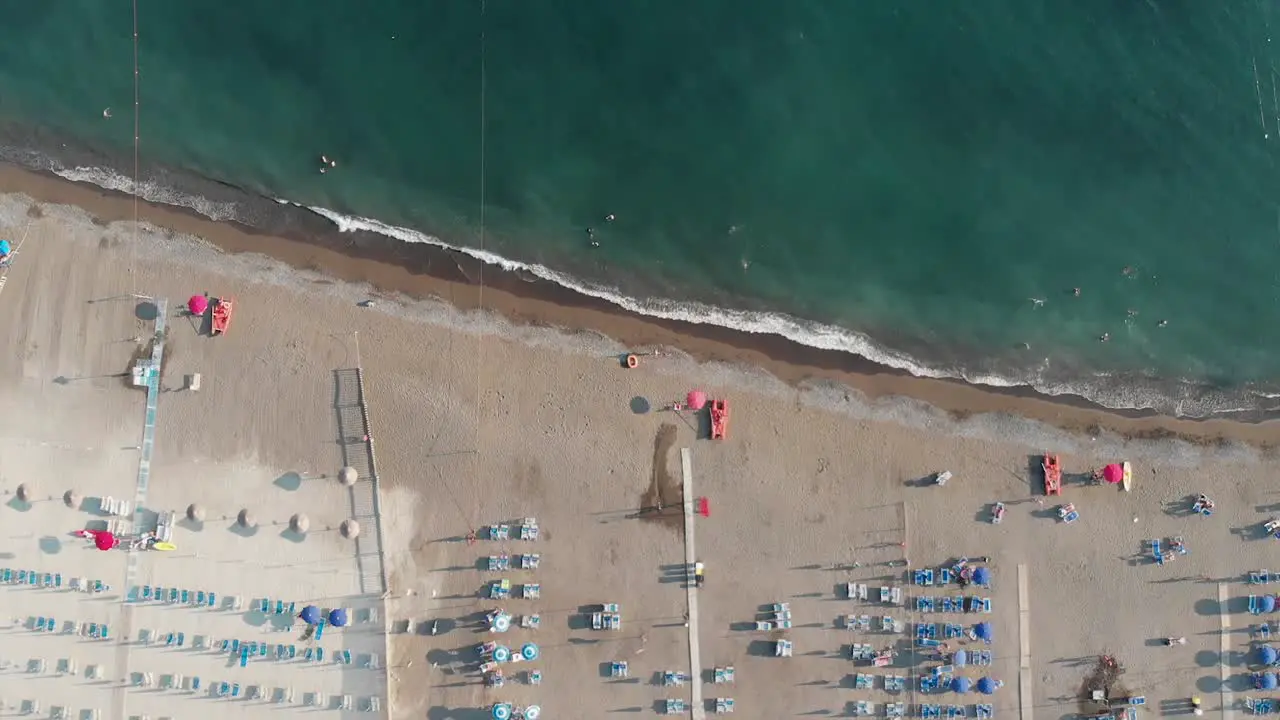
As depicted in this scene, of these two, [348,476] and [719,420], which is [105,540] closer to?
[348,476]

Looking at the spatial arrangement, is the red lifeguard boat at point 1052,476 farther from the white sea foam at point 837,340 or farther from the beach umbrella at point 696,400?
the beach umbrella at point 696,400

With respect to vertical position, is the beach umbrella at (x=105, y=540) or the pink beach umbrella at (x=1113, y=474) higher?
the pink beach umbrella at (x=1113, y=474)

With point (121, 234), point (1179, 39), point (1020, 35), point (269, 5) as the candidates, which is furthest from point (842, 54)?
point (121, 234)

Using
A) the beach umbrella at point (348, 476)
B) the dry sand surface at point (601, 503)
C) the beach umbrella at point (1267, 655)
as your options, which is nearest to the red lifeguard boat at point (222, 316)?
the dry sand surface at point (601, 503)

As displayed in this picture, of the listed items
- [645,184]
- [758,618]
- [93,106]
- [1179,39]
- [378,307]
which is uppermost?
[1179,39]

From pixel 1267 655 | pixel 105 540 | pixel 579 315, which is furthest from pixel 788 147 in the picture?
pixel 105 540

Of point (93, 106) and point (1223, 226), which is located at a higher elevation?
point (93, 106)

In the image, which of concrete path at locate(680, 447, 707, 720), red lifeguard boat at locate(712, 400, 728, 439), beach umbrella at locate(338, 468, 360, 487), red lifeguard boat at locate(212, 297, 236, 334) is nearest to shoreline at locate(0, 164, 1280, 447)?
red lifeguard boat at locate(712, 400, 728, 439)

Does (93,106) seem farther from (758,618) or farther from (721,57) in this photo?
Answer: (758,618)
